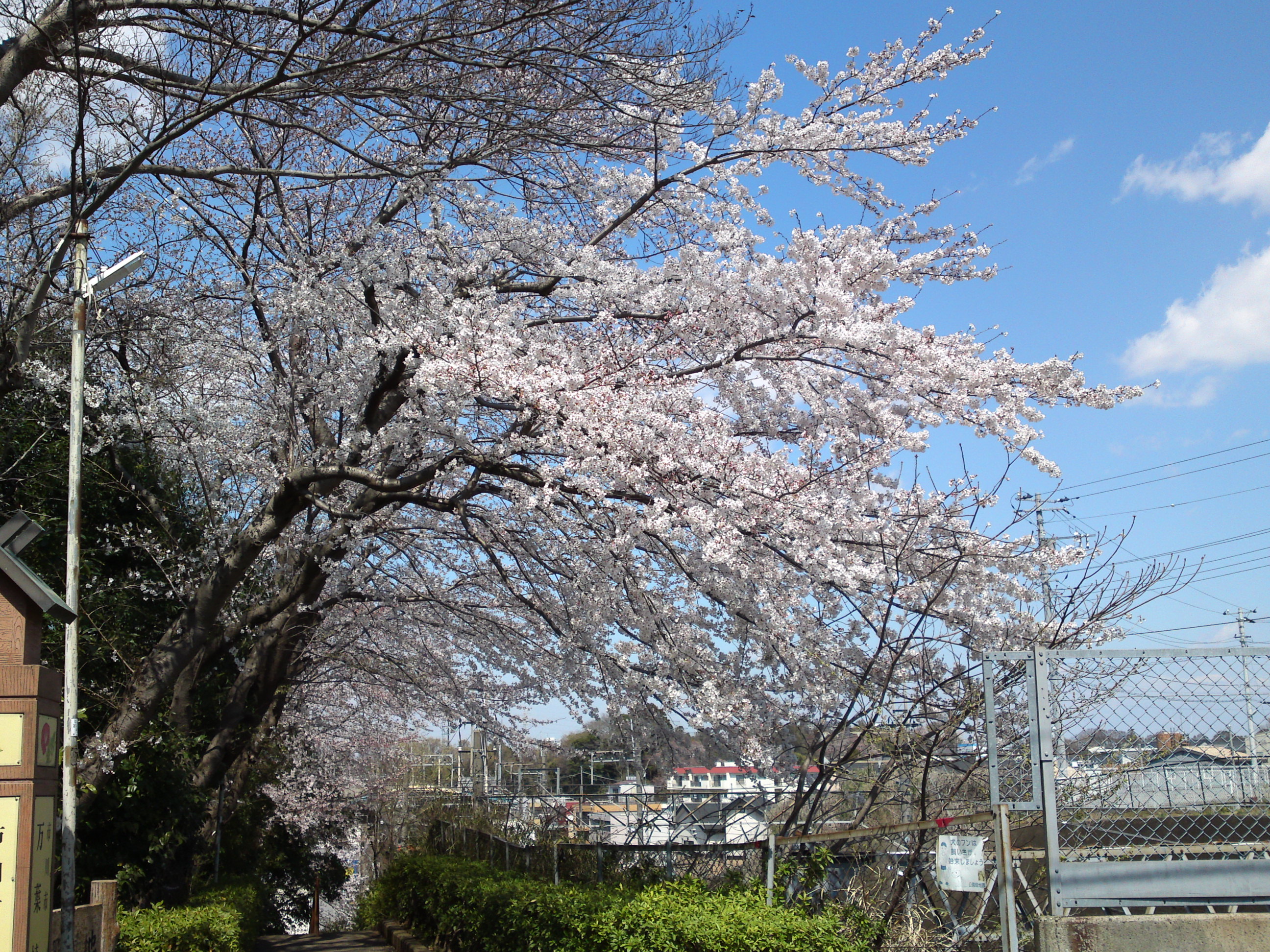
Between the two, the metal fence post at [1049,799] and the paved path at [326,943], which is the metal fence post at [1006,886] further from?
the paved path at [326,943]

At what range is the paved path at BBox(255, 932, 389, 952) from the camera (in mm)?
15062

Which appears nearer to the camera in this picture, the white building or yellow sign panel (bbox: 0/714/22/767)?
yellow sign panel (bbox: 0/714/22/767)

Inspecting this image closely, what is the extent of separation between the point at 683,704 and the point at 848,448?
7.74 feet

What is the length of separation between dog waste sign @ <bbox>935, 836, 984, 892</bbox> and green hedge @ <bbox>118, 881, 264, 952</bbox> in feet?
21.5

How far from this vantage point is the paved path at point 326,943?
593 inches

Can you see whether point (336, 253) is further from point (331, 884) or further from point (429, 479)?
point (331, 884)

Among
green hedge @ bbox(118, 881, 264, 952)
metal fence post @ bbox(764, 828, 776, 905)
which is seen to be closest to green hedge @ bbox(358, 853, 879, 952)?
metal fence post @ bbox(764, 828, 776, 905)

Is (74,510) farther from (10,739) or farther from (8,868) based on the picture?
(8,868)

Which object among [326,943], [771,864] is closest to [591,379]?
Result: [771,864]

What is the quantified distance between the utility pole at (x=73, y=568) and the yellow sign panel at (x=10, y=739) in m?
1.94

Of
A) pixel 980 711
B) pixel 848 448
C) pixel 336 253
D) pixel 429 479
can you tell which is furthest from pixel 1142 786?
pixel 336 253

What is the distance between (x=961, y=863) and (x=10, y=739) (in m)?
4.06

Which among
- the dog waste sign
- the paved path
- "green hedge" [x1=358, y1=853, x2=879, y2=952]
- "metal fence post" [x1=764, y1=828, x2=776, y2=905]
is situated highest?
the dog waste sign

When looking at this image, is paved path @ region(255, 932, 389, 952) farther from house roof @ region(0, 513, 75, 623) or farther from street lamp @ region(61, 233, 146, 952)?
house roof @ region(0, 513, 75, 623)
